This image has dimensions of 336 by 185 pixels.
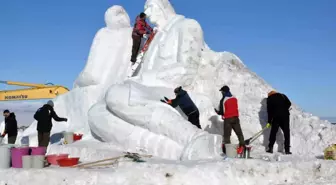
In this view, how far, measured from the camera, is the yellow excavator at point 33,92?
1788cm

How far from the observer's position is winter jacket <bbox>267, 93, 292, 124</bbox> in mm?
9242

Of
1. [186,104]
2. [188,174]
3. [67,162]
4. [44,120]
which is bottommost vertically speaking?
[188,174]

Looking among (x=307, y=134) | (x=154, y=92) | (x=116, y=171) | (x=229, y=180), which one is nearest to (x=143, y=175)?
(x=116, y=171)

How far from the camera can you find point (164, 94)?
9484 mm

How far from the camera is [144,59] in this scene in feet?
36.0

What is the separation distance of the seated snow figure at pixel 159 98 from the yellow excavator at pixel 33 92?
24.6 feet

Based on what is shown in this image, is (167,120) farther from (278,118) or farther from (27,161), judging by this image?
(278,118)

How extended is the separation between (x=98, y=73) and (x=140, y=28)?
1.53m

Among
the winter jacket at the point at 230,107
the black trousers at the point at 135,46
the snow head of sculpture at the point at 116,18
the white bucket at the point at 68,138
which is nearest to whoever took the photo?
the winter jacket at the point at 230,107

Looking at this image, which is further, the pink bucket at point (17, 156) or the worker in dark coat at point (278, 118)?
the worker in dark coat at point (278, 118)

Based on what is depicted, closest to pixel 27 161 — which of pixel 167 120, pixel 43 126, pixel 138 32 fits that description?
pixel 167 120

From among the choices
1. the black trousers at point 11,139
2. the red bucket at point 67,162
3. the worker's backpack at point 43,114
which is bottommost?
the red bucket at point 67,162

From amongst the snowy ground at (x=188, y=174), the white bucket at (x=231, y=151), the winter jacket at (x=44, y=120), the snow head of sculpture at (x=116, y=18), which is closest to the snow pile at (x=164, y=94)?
the snow head of sculpture at (x=116, y=18)

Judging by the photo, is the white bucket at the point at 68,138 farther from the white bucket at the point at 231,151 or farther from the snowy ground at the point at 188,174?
the white bucket at the point at 231,151
